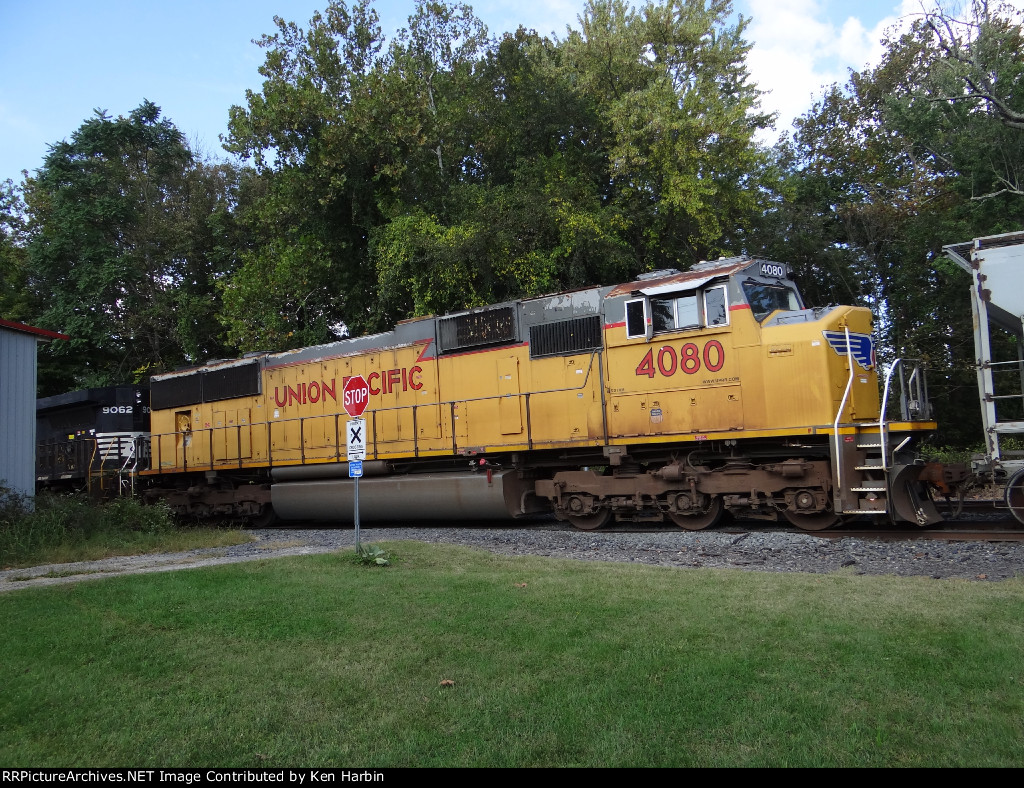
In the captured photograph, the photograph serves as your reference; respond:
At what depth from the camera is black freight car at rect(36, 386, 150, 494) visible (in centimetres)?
1998

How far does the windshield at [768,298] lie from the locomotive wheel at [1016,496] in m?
3.88

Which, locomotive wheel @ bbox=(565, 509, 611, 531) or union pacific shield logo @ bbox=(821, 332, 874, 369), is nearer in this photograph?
union pacific shield logo @ bbox=(821, 332, 874, 369)

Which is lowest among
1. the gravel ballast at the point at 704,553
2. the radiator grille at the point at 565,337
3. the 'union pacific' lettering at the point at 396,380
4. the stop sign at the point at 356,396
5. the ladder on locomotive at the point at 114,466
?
the gravel ballast at the point at 704,553

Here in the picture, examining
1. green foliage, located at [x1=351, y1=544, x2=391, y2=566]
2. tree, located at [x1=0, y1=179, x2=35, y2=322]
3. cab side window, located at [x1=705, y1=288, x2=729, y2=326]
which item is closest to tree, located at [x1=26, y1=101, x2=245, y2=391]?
tree, located at [x1=0, y1=179, x2=35, y2=322]

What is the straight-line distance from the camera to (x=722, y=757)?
11.5 ft

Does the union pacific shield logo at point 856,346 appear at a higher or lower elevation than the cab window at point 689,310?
lower

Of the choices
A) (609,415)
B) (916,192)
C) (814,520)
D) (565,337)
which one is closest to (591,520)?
(609,415)

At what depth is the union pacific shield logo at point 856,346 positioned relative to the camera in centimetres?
1096

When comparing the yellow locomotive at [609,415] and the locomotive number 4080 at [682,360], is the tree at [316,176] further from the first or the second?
the locomotive number 4080 at [682,360]

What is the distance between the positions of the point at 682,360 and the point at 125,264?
25865 mm

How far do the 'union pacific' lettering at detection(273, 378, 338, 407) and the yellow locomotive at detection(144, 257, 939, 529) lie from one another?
0.04 meters

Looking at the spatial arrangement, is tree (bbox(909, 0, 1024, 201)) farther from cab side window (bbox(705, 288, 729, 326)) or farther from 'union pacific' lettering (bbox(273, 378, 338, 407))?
'union pacific' lettering (bbox(273, 378, 338, 407))

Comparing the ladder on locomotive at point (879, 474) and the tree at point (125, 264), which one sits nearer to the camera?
the ladder on locomotive at point (879, 474)

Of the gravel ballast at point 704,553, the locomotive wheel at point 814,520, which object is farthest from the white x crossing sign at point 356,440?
the locomotive wheel at point 814,520
